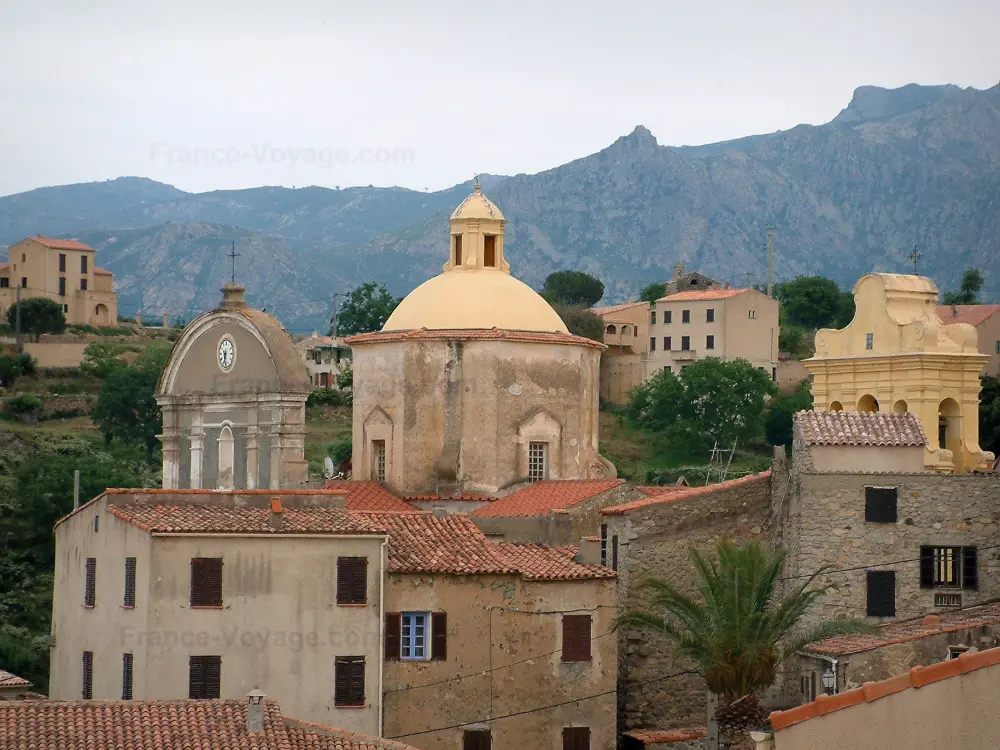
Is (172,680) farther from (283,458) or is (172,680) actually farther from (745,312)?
(745,312)

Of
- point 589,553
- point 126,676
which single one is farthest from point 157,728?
point 589,553

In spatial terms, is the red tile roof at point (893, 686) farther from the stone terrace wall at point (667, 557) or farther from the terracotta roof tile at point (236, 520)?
the stone terrace wall at point (667, 557)

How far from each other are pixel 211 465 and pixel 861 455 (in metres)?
21.0

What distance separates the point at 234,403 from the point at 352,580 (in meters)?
16.0

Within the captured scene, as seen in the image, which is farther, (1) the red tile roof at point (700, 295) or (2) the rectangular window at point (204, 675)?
(1) the red tile roof at point (700, 295)

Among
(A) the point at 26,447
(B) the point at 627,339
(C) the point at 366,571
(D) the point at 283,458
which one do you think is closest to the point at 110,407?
(A) the point at 26,447

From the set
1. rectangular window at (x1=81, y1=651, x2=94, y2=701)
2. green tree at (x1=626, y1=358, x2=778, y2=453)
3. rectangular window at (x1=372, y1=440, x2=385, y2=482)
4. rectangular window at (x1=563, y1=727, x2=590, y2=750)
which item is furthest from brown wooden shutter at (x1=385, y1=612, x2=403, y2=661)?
green tree at (x1=626, y1=358, x2=778, y2=453)

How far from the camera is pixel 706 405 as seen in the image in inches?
4712

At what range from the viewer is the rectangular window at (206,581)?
4488 centimetres

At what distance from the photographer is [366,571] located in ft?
150

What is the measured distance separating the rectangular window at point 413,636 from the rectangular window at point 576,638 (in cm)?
311

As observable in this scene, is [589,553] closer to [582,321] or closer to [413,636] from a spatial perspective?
[413,636]

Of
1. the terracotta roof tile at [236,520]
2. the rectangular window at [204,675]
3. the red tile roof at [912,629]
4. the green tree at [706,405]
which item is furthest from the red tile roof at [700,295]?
the rectangular window at [204,675]

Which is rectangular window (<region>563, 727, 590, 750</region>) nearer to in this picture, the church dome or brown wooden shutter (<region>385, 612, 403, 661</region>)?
brown wooden shutter (<region>385, 612, 403, 661</region>)
